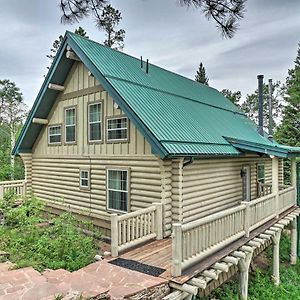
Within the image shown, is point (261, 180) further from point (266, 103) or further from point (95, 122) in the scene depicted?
point (266, 103)

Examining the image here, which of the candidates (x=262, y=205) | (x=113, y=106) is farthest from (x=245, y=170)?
(x=113, y=106)

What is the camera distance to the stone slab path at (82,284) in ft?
15.6

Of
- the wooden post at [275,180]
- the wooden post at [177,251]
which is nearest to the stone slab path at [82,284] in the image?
the wooden post at [177,251]

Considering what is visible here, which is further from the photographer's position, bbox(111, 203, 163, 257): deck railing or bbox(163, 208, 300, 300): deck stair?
bbox(111, 203, 163, 257): deck railing

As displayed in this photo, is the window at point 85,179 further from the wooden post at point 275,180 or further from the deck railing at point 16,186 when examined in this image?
the wooden post at point 275,180

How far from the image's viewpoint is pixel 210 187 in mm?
9992

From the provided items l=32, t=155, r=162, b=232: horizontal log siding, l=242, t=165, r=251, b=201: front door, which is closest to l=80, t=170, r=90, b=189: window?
l=32, t=155, r=162, b=232: horizontal log siding

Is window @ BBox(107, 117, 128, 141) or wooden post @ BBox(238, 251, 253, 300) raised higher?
window @ BBox(107, 117, 128, 141)

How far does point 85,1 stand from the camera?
6.07 metres

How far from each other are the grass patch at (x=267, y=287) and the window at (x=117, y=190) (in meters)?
3.63

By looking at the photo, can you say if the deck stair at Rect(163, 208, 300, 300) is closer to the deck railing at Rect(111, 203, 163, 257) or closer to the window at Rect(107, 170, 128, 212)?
the deck railing at Rect(111, 203, 163, 257)

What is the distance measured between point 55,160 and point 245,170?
25.8 feet

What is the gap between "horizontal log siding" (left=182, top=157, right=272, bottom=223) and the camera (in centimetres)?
887

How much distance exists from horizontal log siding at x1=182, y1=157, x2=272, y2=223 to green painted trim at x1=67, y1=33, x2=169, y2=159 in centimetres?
127
